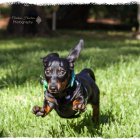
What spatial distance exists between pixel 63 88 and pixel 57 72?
0.14 meters

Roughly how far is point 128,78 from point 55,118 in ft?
9.80

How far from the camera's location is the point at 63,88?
377cm

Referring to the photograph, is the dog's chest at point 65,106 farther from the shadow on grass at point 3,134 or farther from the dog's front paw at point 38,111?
the shadow on grass at point 3,134

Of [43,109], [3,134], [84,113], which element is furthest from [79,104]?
[84,113]

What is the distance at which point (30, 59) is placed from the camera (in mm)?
11070

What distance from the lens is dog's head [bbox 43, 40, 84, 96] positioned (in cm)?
364

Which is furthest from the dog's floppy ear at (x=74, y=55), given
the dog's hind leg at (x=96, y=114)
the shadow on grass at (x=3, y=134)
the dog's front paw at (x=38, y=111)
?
the shadow on grass at (x=3, y=134)

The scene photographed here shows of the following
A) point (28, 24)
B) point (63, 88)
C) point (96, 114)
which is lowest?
point (28, 24)

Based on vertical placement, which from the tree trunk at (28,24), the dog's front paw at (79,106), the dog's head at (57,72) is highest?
the dog's head at (57,72)

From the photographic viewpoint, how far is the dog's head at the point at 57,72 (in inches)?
143

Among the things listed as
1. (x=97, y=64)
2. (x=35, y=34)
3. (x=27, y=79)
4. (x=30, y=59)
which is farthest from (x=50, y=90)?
(x=35, y=34)

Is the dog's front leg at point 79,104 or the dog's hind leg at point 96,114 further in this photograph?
the dog's hind leg at point 96,114

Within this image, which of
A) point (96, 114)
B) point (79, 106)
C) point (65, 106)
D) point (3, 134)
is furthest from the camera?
point (96, 114)

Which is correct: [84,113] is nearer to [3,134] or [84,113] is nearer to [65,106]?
[3,134]
